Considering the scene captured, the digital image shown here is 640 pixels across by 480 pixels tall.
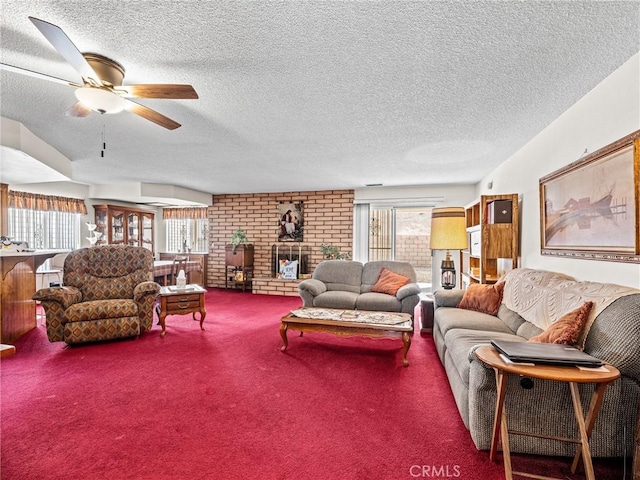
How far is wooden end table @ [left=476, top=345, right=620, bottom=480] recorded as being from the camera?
1.27 m

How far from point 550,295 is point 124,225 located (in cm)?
760

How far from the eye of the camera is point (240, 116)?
271cm

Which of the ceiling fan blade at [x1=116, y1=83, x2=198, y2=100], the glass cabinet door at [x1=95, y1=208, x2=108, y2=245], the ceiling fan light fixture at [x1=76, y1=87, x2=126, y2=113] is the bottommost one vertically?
the glass cabinet door at [x1=95, y1=208, x2=108, y2=245]

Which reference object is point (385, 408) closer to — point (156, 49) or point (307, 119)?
point (307, 119)

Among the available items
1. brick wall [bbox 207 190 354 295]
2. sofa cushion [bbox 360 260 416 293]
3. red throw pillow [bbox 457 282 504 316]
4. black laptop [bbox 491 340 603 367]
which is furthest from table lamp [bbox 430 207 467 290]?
brick wall [bbox 207 190 354 295]

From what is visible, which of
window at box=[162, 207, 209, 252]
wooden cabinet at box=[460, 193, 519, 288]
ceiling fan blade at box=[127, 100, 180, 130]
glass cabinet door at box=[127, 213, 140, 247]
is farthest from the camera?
window at box=[162, 207, 209, 252]

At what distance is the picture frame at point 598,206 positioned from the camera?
179 centimetres

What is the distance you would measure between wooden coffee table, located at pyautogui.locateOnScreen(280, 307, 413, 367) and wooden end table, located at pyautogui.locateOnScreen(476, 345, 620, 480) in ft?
4.17

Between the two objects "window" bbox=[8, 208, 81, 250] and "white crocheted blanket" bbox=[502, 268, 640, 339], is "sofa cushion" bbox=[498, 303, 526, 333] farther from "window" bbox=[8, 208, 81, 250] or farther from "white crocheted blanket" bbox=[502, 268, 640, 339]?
"window" bbox=[8, 208, 81, 250]

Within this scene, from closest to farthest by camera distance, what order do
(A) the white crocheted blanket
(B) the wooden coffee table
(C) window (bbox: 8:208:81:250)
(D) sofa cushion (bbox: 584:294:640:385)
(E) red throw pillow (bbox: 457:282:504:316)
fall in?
(D) sofa cushion (bbox: 584:294:640:385), (A) the white crocheted blanket, (B) the wooden coffee table, (E) red throw pillow (bbox: 457:282:504:316), (C) window (bbox: 8:208:81:250)

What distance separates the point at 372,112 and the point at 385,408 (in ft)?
7.38

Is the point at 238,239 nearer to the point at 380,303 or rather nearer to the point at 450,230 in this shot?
the point at 380,303

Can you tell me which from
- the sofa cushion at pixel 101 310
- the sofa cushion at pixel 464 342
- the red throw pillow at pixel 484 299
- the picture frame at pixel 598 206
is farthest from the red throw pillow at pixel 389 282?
the sofa cushion at pixel 101 310

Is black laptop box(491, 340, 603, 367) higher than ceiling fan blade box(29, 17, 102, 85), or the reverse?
ceiling fan blade box(29, 17, 102, 85)
